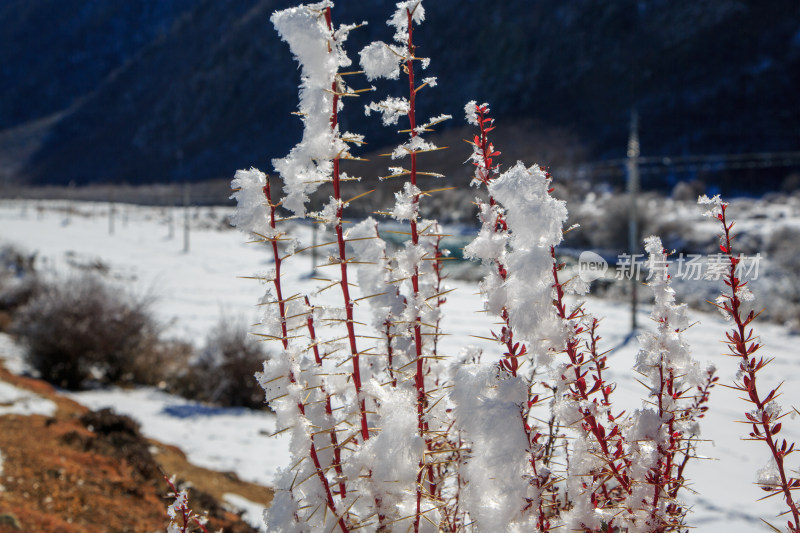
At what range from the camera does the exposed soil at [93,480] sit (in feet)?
7.11

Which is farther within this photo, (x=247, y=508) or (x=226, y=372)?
(x=226, y=372)

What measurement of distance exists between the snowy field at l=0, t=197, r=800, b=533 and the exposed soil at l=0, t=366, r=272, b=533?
46 centimetres

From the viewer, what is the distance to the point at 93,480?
8.35ft

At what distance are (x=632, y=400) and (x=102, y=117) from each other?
317 ft

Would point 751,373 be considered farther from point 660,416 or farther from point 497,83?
point 497,83

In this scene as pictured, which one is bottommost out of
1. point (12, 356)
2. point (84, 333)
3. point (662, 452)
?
point (12, 356)

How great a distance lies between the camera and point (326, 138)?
3.01ft

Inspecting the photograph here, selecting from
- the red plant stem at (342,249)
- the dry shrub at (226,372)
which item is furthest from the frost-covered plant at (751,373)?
the dry shrub at (226,372)

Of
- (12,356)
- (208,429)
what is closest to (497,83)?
(12,356)

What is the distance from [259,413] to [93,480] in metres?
2.65

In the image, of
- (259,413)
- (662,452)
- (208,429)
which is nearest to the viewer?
(662,452)

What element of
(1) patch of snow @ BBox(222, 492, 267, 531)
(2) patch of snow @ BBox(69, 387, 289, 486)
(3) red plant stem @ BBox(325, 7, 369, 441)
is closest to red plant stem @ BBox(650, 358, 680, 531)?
(3) red plant stem @ BBox(325, 7, 369, 441)

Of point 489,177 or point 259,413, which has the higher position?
point 489,177

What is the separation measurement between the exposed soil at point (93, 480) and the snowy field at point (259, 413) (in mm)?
→ 455
